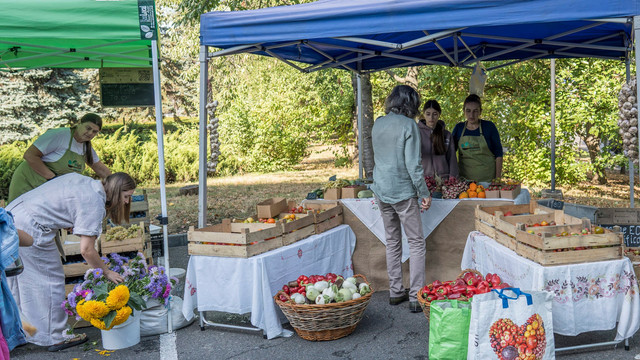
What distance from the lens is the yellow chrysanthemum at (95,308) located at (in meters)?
4.01

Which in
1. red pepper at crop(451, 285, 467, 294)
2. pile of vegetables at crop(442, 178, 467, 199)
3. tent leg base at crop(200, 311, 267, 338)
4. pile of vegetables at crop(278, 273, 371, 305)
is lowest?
tent leg base at crop(200, 311, 267, 338)

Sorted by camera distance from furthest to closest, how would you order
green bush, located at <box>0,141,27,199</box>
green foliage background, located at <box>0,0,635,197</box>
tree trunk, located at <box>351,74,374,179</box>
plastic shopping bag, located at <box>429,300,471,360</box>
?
green bush, located at <box>0,141,27,199</box> < green foliage background, located at <box>0,0,635,197</box> < tree trunk, located at <box>351,74,374,179</box> < plastic shopping bag, located at <box>429,300,471,360</box>

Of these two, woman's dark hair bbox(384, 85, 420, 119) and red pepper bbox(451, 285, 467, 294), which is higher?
woman's dark hair bbox(384, 85, 420, 119)

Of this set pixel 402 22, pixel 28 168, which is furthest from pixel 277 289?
pixel 28 168

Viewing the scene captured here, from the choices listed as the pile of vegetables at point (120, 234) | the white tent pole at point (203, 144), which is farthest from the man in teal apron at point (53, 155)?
the white tent pole at point (203, 144)

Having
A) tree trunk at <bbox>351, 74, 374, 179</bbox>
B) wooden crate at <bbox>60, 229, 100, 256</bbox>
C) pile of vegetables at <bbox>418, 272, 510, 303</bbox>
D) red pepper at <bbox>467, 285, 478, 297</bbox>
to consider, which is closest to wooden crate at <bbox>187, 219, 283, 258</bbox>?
wooden crate at <bbox>60, 229, 100, 256</bbox>

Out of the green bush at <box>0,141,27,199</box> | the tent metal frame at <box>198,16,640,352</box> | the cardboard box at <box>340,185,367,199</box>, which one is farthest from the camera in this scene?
the green bush at <box>0,141,27,199</box>

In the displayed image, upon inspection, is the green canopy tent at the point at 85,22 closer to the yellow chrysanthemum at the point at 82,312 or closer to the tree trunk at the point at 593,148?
the yellow chrysanthemum at the point at 82,312

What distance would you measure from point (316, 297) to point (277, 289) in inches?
18.5

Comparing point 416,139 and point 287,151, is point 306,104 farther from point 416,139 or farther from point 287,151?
point 416,139

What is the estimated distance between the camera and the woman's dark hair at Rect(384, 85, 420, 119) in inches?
191

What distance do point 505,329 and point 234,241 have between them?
2.07 meters

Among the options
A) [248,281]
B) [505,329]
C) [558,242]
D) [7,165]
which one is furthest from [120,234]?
[7,165]

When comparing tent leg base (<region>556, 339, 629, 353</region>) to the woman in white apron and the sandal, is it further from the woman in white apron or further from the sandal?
the sandal
